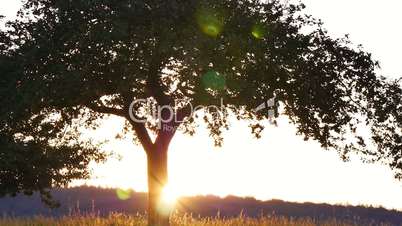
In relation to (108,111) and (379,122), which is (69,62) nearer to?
(108,111)

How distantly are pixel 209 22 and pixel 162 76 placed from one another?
152 inches

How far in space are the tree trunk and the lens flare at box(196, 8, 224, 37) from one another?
26.0 ft

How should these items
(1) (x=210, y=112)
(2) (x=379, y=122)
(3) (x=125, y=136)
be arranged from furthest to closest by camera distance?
(3) (x=125, y=136) < (2) (x=379, y=122) < (1) (x=210, y=112)

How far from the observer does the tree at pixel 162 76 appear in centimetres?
2183

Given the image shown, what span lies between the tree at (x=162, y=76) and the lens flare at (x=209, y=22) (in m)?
0.04

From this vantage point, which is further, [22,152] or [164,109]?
[164,109]

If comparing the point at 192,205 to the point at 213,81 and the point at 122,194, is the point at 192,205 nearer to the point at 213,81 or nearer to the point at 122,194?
the point at 122,194

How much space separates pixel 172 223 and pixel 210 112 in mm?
7055

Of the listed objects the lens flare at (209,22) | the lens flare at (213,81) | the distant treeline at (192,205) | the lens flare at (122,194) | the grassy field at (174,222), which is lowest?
the grassy field at (174,222)

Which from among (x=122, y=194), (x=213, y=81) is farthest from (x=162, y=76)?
(x=122, y=194)

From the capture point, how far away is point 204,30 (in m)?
22.1

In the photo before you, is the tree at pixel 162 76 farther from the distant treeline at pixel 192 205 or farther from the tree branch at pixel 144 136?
the distant treeline at pixel 192 205

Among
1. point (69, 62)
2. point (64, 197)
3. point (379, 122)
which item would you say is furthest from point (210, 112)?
point (64, 197)

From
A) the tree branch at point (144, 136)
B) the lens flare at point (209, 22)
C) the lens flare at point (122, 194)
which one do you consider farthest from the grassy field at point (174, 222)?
the lens flare at point (122, 194)
